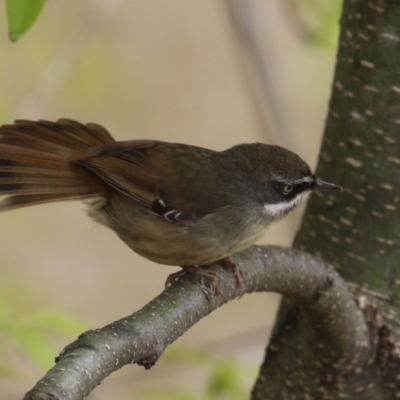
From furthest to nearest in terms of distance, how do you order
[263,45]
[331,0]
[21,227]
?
1. [21,227]
2. [263,45]
3. [331,0]

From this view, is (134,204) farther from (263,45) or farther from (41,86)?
(263,45)

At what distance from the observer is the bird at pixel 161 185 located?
3.17 meters

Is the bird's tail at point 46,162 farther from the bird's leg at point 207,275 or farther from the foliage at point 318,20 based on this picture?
the foliage at point 318,20

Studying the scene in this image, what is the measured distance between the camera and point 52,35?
6031 mm

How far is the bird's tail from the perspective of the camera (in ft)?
10.2

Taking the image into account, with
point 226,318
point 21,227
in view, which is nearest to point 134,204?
point 226,318

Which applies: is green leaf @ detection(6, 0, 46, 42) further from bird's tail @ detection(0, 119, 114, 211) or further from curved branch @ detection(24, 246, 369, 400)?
bird's tail @ detection(0, 119, 114, 211)

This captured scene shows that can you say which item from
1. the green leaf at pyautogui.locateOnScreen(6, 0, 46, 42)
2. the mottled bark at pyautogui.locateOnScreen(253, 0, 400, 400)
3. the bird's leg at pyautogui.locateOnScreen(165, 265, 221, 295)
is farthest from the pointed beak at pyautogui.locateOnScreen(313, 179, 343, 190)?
the green leaf at pyautogui.locateOnScreen(6, 0, 46, 42)

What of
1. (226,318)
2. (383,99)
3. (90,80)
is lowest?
(226,318)

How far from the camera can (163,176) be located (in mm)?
3400

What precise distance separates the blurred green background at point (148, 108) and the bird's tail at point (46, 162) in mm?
565

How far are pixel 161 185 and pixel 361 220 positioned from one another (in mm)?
849

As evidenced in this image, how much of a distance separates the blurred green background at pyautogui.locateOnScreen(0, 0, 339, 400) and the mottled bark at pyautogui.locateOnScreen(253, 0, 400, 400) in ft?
1.64

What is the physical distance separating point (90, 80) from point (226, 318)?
312 centimetres
